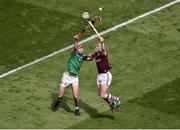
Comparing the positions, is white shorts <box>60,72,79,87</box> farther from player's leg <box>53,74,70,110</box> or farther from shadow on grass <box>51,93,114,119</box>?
shadow on grass <box>51,93,114,119</box>

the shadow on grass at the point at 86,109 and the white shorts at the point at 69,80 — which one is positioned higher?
the white shorts at the point at 69,80

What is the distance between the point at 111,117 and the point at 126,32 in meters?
6.70

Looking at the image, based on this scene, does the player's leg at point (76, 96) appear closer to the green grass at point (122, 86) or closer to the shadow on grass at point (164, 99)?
the green grass at point (122, 86)

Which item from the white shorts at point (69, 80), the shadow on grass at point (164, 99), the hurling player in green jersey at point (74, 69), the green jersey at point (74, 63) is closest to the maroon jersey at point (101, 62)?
the hurling player in green jersey at point (74, 69)

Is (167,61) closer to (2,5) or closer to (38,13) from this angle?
(38,13)

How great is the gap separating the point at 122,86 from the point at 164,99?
1.73 m

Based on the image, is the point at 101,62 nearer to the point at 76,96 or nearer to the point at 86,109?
the point at 76,96

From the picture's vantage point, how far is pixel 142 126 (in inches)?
683

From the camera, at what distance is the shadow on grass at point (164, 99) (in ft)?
60.4

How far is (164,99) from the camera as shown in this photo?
1900cm

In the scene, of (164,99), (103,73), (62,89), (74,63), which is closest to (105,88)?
(103,73)

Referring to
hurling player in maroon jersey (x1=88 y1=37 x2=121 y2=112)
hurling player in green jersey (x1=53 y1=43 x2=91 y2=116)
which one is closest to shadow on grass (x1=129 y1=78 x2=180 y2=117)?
hurling player in maroon jersey (x1=88 y1=37 x2=121 y2=112)

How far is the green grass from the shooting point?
17.9 metres

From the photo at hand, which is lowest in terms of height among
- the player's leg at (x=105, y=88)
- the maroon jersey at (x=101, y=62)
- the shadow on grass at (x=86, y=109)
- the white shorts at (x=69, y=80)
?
the shadow on grass at (x=86, y=109)
